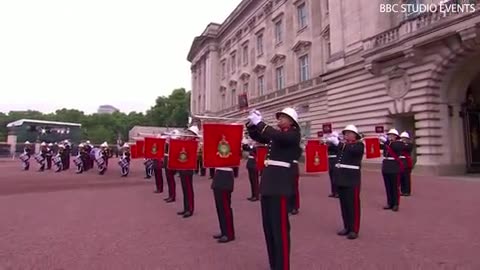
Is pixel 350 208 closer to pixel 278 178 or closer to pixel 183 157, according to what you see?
pixel 278 178

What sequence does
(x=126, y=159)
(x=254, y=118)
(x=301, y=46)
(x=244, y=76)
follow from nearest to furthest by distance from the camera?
(x=254, y=118) → (x=126, y=159) → (x=301, y=46) → (x=244, y=76)

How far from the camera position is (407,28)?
62.5 feet

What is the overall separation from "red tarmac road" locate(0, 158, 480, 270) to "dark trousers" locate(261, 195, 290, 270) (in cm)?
49

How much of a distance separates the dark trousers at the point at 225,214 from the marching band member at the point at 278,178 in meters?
1.67

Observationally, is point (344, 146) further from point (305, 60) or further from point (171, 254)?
point (305, 60)

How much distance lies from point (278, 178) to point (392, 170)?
5541 mm

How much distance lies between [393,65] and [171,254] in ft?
58.8

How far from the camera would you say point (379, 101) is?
848 inches

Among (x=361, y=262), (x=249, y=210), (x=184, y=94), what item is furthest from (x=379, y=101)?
(x=184, y=94)

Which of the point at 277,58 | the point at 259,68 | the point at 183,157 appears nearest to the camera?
the point at 183,157

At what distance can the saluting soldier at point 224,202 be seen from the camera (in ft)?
20.9

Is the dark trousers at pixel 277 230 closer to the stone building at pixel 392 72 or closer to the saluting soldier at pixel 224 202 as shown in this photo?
the saluting soldier at pixel 224 202

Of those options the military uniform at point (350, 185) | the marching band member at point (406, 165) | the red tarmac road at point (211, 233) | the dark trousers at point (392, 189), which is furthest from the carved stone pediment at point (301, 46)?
the military uniform at point (350, 185)

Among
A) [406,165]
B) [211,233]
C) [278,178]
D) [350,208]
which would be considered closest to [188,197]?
[211,233]
